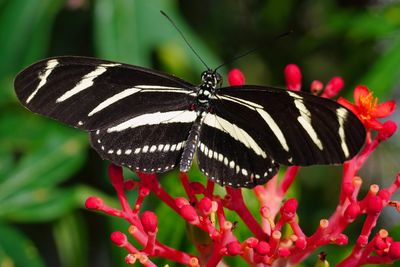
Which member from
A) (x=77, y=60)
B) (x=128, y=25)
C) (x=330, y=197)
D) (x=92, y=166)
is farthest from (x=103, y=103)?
(x=330, y=197)

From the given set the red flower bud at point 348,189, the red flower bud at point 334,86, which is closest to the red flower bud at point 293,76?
the red flower bud at point 334,86

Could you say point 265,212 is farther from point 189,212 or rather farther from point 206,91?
point 206,91

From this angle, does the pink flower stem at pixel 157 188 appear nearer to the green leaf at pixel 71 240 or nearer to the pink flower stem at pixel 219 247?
the pink flower stem at pixel 219 247

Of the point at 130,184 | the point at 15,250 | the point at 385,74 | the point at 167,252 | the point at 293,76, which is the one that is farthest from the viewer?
the point at 15,250

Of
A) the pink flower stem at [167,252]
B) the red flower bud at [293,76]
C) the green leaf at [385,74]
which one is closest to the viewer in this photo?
the pink flower stem at [167,252]

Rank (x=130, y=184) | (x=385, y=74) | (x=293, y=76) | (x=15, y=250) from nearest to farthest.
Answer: (x=130, y=184)
(x=293, y=76)
(x=385, y=74)
(x=15, y=250)

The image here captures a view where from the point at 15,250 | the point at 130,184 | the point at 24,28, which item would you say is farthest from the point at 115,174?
the point at 24,28

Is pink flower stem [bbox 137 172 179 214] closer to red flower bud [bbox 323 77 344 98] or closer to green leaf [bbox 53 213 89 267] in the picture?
red flower bud [bbox 323 77 344 98]

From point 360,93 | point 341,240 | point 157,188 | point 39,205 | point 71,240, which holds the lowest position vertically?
point 71,240
